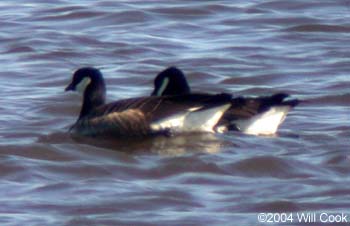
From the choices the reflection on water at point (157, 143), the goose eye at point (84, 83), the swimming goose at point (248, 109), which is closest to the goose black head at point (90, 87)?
the goose eye at point (84, 83)

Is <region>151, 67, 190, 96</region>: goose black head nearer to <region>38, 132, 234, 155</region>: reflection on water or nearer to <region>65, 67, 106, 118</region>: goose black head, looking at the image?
<region>38, 132, 234, 155</region>: reflection on water

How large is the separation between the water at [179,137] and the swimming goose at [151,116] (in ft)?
0.43

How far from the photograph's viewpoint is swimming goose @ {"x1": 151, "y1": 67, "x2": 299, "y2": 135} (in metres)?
14.0

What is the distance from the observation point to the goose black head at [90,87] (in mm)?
14328

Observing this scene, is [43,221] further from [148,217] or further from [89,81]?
[89,81]

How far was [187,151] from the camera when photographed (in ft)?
43.7

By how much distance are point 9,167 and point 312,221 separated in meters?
2.90

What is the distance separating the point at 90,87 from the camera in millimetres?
14352

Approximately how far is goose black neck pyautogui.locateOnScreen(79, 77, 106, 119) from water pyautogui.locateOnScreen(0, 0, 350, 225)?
0.37 meters

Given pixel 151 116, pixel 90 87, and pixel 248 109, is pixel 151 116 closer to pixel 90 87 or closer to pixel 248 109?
pixel 90 87

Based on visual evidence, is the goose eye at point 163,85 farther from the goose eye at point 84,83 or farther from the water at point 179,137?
the goose eye at point 84,83

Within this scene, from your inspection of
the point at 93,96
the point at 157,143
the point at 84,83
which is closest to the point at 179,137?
the point at 157,143

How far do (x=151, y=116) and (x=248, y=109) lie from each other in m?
0.90

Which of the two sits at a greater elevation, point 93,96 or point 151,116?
point 93,96
